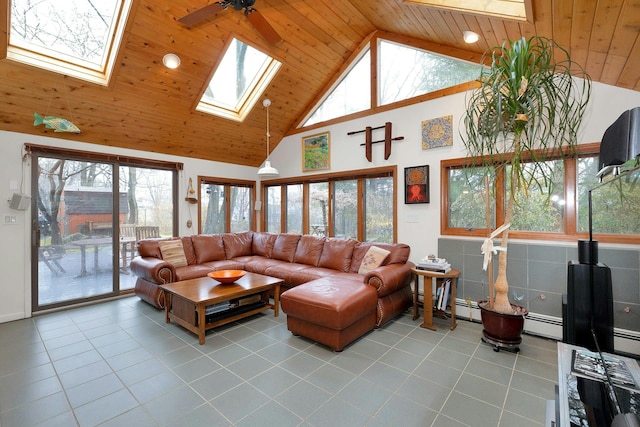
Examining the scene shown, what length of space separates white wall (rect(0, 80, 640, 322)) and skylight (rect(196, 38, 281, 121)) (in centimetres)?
125

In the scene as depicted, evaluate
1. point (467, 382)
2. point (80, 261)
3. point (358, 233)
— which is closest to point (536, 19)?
point (467, 382)

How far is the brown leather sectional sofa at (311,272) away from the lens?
274cm

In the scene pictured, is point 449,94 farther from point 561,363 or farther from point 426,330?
point 561,363

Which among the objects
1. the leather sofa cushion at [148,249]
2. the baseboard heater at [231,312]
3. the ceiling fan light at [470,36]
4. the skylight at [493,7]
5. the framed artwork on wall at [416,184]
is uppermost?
the ceiling fan light at [470,36]

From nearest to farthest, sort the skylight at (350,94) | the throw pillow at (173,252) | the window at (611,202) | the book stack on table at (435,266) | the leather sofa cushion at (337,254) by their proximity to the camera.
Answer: the window at (611,202)
the book stack on table at (435,266)
the leather sofa cushion at (337,254)
the throw pillow at (173,252)
the skylight at (350,94)

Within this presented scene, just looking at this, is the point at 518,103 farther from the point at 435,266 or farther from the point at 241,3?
the point at 241,3

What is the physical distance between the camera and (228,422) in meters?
1.75

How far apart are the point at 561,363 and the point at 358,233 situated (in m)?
3.22

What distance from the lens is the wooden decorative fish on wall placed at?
3328 mm

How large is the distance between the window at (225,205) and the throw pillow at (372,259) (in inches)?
125

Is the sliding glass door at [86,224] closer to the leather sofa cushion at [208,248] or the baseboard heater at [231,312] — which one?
the leather sofa cushion at [208,248]

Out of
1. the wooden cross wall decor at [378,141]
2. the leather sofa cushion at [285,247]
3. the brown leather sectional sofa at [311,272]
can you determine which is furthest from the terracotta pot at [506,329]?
the leather sofa cushion at [285,247]

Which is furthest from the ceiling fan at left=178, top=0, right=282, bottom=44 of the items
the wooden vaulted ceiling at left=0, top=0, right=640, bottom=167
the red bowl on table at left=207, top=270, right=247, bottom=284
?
the red bowl on table at left=207, top=270, right=247, bottom=284

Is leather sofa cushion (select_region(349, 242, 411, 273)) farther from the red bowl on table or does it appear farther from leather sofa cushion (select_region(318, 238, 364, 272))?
the red bowl on table
